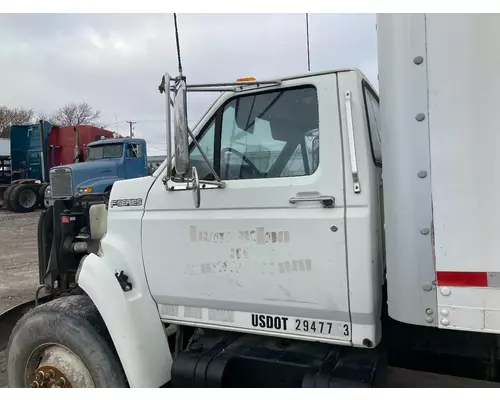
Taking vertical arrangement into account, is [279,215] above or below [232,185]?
below

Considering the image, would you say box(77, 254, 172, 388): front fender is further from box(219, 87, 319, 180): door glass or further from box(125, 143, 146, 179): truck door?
box(125, 143, 146, 179): truck door

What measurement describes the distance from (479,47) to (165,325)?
83.6 inches

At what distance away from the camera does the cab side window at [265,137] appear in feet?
7.38

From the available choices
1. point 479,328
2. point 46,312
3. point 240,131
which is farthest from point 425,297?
point 46,312

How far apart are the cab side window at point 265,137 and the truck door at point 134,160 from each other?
1251cm

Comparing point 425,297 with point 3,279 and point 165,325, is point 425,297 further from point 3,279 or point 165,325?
point 3,279

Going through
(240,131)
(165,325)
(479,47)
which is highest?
(479,47)

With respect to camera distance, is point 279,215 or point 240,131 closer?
point 279,215

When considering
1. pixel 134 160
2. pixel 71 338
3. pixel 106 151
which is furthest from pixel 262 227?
pixel 106 151

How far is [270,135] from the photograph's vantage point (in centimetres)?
236

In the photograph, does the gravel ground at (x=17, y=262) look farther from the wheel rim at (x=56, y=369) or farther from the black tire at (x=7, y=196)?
the wheel rim at (x=56, y=369)

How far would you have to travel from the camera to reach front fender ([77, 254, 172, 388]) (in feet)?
7.94
